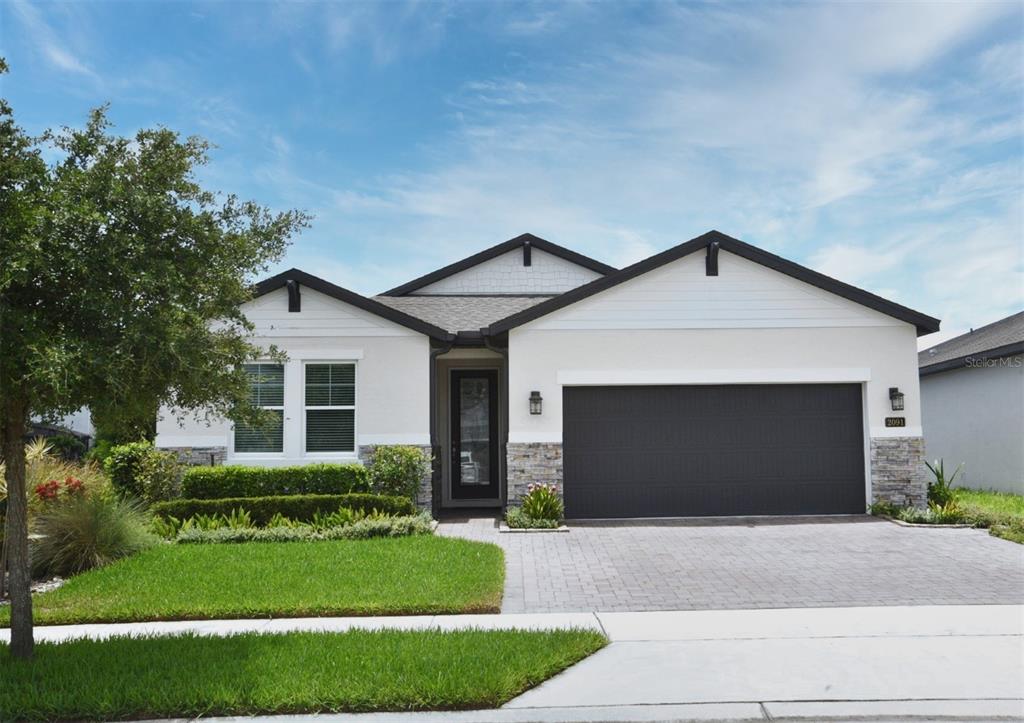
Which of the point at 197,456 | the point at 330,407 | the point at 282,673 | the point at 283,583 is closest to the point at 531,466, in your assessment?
the point at 330,407

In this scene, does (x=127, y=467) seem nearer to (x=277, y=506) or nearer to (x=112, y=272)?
(x=277, y=506)

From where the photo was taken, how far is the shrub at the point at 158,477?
43.0ft

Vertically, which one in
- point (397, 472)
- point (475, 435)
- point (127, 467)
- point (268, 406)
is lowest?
point (397, 472)

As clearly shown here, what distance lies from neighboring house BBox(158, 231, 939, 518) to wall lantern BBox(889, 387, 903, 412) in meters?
0.05

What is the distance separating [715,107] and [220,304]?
828 centimetres

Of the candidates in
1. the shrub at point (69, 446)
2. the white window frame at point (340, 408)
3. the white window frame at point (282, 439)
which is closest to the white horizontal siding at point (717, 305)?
the white window frame at point (340, 408)

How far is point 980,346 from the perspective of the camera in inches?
701

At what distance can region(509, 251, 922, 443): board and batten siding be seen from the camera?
43.8ft

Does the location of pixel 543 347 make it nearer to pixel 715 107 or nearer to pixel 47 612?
pixel 715 107

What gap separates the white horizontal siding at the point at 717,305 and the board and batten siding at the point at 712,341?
17mm

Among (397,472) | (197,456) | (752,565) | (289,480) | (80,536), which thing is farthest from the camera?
(197,456)

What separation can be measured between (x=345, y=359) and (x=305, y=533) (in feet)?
11.8

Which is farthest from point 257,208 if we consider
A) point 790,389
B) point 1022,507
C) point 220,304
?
point 1022,507

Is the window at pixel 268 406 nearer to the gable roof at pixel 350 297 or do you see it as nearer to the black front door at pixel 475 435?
the gable roof at pixel 350 297
